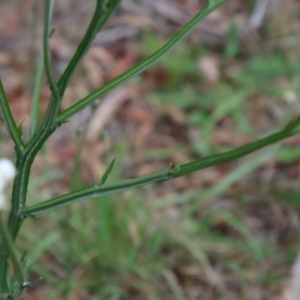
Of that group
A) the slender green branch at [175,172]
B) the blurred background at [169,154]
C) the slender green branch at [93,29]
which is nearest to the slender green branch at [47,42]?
the slender green branch at [93,29]

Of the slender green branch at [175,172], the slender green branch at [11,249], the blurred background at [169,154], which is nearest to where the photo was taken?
the slender green branch at [11,249]

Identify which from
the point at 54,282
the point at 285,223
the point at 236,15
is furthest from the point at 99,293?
the point at 236,15

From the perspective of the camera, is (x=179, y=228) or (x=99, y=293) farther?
(x=179, y=228)

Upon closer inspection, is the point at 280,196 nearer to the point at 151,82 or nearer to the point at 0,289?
the point at 151,82

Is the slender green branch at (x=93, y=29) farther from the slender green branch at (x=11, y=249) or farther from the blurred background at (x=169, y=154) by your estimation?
the blurred background at (x=169, y=154)

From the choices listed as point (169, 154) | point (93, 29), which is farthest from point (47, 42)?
point (169, 154)

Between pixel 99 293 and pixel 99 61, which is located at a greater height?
pixel 99 61
